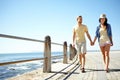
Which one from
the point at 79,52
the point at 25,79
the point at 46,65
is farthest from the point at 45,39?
the point at 25,79

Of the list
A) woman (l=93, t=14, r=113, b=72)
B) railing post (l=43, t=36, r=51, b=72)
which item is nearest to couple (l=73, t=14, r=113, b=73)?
woman (l=93, t=14, r=113, b=72)

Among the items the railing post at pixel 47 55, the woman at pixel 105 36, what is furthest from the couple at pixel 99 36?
the railing post at pixel 47 55

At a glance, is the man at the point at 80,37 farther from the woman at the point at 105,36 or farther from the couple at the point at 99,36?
the woman at the point at 105,36

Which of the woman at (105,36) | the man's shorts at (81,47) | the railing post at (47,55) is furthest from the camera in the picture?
the man's shorts at (81,47)

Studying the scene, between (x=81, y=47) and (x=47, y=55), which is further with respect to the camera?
(x=81, y=47)

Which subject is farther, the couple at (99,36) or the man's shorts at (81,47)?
the man's shorts at (81,47)

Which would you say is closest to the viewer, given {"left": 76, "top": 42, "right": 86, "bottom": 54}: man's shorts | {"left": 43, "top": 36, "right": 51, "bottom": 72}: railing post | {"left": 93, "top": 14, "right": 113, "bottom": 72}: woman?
{"left": 43, "top": 36, "right": 51, "bottom": 72}: railing post

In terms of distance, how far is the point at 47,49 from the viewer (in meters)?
7.08

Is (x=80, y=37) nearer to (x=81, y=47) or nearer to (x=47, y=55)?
(x=81, y=47)

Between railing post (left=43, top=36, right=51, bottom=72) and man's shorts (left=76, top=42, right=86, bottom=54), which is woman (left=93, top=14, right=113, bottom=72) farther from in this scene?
railing post (left=43, top=36, right=51, bottom=72)

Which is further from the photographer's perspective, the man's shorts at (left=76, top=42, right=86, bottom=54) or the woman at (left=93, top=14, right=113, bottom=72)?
the man's shorts at (left=76, top=42, right=86, bottom=54)

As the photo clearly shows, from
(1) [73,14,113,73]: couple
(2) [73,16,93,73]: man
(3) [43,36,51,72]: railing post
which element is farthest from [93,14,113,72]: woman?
(3) [43,36,51,72]: railing post

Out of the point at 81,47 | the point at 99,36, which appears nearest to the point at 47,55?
the point at 81,47

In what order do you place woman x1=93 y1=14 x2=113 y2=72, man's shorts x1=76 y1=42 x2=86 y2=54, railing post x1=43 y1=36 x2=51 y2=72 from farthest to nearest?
man's shorts x1=76 y1=42 x2=86 y2=54, woman x1=93 y1=14 x2=113 y2=72, railing post x1=43 y1=36 x2=51 y2=72
